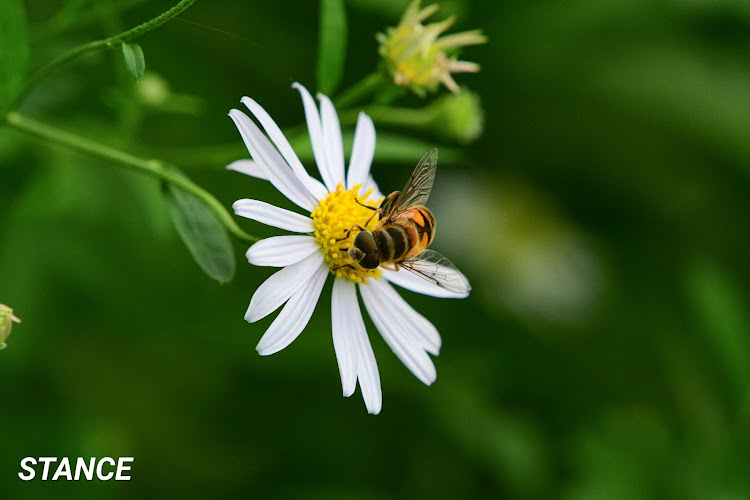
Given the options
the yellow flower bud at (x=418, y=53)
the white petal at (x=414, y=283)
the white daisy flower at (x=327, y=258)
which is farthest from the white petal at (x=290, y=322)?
the yellow flower bud at (x=418, y=53)

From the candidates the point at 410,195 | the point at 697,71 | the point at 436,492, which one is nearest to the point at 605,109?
the point at 697,71

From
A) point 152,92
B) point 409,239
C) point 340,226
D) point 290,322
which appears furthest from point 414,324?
point 152,92

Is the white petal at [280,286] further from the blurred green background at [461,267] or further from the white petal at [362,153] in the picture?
the blurred green background at [461,267]

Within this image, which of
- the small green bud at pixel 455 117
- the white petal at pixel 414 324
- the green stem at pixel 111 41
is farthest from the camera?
the small green bud at pixel 455 117

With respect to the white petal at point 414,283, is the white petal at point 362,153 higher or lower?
higher

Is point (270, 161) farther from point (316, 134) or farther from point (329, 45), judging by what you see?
point (329, 45)
